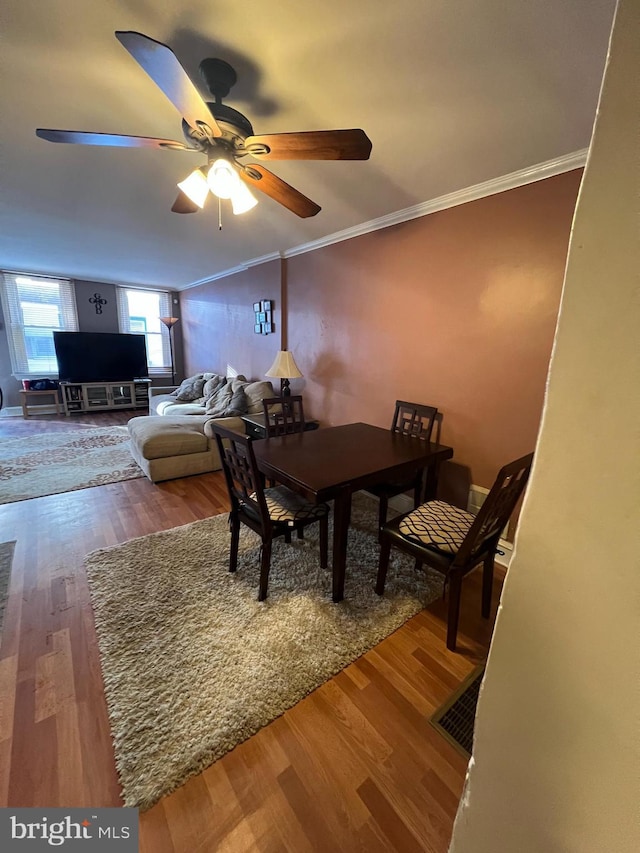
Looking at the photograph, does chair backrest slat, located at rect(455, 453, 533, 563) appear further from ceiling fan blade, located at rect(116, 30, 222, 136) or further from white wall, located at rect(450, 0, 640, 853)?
ceiling fan blade, located at rect(116, 30, 222, 136)

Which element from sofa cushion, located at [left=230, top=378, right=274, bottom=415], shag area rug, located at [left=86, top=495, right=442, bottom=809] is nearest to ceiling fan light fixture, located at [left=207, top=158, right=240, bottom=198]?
shag area rug, located at [left=86, top=495, right=442, bottom=809]

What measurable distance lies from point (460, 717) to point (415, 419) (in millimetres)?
1840

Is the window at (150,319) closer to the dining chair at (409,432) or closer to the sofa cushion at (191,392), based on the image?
the sofa cushion at (191,392)

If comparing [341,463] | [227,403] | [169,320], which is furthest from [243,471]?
[169,320]

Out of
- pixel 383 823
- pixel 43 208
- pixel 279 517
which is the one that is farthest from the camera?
pixel 43 208

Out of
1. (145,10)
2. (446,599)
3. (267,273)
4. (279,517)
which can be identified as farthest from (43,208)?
(446,599)

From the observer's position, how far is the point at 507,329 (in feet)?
7.20

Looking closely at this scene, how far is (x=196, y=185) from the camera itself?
1643 mm

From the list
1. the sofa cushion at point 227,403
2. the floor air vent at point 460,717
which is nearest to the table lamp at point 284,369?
the sofa cushion at point 227,403

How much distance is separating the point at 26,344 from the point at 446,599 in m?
7.52

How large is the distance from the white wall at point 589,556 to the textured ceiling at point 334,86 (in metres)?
1.30

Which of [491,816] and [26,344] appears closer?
[491,816]

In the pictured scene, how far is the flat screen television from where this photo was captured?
6004 millimetres

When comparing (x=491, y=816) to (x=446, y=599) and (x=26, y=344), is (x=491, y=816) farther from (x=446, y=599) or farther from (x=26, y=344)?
(x=26, y=344)
